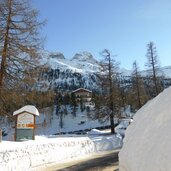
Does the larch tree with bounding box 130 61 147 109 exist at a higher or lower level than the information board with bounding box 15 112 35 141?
higher

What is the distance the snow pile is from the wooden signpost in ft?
4.42

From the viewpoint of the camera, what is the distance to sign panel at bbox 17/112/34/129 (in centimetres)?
1770

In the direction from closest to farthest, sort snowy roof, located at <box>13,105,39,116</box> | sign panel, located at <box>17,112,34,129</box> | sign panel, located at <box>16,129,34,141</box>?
sign panel, located at <box>16,129,34,141</box> < sign panel, located at <box>17,112,34,129</box> < snowy roof, located at <box>13,105,39,116</box>

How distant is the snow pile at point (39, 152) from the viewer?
12289mm

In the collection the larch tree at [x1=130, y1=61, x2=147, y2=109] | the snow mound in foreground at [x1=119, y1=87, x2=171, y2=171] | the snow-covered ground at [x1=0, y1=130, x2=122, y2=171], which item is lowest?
the snow-covered ground at [x1=0, y1=130, x2=122, y2=171]

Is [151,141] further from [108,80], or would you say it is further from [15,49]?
[108,80]

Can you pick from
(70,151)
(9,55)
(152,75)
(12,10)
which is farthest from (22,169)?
(152,75)

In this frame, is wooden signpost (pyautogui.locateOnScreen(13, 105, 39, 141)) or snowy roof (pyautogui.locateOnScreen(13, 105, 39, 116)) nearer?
wooden signpost (pyautogui.locateOnScreen(13, 105, 39, 141))

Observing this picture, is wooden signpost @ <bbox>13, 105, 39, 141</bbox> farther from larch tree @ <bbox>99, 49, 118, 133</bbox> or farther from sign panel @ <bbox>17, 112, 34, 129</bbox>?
larch tree @ <bbox>99, 49, 118, 133</bbox>

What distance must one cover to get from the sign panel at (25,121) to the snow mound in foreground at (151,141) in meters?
13.0

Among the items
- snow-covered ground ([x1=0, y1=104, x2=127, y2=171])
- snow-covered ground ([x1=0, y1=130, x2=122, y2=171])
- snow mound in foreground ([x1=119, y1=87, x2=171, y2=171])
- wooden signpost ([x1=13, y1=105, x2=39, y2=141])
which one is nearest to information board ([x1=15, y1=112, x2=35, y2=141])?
wooden signpost ([x1=13, y1=105, x2=39, y2=141])

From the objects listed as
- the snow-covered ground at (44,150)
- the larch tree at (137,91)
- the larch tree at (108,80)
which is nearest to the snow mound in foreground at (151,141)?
the snow-covered ground at (44,150)

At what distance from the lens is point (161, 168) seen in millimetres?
3684

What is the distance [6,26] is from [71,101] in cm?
6643
